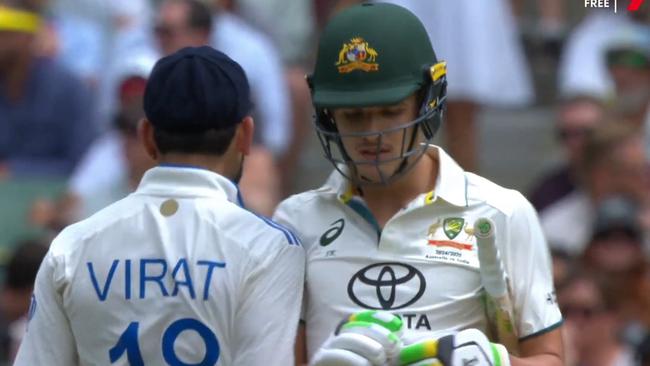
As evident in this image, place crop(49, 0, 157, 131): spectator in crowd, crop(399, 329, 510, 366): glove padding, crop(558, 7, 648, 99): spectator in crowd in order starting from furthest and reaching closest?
crop(49, 0, 157, 131): spectator in crowd
crop(558, 7, 648, 99): spectator in crowd
crop(399, 329, 510, 366): glove padding

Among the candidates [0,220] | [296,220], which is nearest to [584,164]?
[0,220]

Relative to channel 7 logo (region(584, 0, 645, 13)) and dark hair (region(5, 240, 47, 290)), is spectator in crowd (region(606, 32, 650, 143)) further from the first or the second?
dark hair (region(5, 240, 47, 290))

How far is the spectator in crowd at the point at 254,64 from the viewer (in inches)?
374

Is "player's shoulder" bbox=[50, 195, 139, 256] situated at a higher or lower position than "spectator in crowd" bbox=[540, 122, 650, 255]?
higher

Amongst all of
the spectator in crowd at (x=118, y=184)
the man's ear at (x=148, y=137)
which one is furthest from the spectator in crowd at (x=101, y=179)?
the man's ear at (x=148, y=137)

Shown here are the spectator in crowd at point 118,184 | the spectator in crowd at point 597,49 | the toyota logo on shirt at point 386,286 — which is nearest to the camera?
the toyota logo on shirt at point 386,286

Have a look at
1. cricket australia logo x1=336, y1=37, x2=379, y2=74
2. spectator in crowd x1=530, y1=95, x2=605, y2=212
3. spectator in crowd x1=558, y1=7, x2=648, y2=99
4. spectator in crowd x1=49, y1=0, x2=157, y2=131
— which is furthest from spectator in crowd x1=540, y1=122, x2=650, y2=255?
cricket australia logo x1=336, y1=37, x2=379, y2=74

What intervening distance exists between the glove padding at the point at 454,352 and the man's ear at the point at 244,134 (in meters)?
0.81

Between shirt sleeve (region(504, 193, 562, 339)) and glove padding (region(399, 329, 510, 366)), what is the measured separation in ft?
0.89

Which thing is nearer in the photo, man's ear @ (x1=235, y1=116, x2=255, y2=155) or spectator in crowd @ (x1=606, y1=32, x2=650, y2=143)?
man's ear @ (x1=235, y1=116, x2=255, y2=155)

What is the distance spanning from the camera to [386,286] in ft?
16.4

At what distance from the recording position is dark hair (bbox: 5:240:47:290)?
28.9ft

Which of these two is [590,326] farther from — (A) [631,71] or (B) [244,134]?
(B) [244,134]

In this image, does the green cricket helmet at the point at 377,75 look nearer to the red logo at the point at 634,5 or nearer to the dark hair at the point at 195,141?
the dark hair at the point at 195,141
